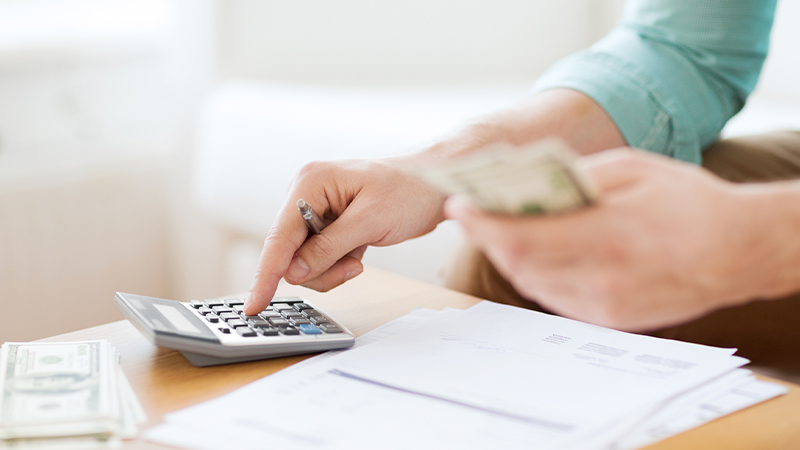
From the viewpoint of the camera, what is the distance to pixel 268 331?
0.55m

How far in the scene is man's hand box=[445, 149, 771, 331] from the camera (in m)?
0.36

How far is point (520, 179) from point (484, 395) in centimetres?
18

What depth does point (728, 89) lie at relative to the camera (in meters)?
0.96

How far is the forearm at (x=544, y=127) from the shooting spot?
2.48ft

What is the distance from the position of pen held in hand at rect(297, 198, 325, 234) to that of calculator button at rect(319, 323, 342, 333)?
0.28ft

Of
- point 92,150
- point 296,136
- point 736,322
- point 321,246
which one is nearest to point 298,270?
point 321,246

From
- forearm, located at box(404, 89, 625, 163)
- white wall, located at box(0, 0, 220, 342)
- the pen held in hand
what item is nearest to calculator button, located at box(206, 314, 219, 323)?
the pen held in hand

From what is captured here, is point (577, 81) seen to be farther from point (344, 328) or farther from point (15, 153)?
point (15, 153)

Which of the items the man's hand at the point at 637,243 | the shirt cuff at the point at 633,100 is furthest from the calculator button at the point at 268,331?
the shirt cuff at the point at 633,100

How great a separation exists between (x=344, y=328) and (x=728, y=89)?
64 centimetres

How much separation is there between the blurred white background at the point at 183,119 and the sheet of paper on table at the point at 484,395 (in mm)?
700

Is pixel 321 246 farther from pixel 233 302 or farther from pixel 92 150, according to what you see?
pixel 92 150

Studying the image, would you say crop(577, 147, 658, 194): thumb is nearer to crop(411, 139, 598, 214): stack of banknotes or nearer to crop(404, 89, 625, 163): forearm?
crop(411, 139, 598, 214): stack of banknotes

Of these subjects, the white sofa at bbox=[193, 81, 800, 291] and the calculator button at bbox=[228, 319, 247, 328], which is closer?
the calculator button at bbox=[228, 319, 247, 328]
